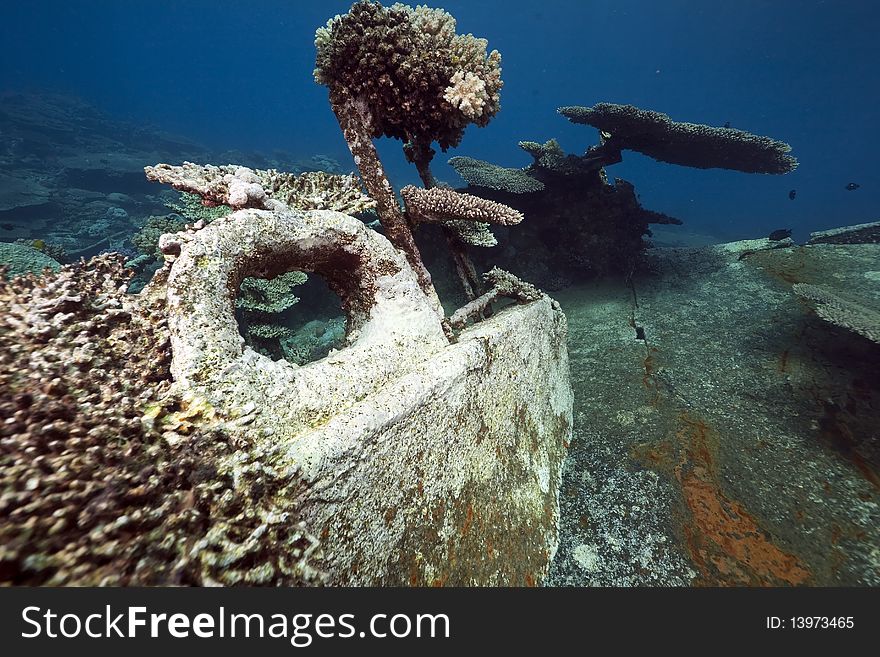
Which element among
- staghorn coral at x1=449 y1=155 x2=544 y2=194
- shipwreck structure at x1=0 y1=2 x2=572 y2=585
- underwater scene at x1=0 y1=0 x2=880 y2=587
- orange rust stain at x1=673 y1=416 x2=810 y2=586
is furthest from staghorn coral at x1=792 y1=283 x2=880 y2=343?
staghorn coral at x1=449 y1=155 x2=544 y2=194

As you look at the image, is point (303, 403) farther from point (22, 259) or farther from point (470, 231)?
point (22, 259)

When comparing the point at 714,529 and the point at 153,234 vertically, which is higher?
the point at 153,234

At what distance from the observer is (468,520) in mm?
2221

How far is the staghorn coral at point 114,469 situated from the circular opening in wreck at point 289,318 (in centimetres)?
171

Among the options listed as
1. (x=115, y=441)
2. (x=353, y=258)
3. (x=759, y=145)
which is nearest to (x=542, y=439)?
(x=353, y=258)

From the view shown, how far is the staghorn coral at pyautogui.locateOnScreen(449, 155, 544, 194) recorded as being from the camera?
7102 millimetres

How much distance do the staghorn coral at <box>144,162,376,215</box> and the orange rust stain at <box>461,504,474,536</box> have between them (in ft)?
7.70

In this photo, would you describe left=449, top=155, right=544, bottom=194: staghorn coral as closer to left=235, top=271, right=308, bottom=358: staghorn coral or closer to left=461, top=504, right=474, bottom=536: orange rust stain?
left=235, top=271, right=308, bottom=358: staghorn coral

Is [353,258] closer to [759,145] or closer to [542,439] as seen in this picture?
[542,439]

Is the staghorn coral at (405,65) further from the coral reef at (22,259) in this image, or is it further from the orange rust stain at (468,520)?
the coral reef at (22,259)

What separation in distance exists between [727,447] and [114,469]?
4.67 m

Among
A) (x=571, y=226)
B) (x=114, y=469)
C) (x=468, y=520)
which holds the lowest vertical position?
(x=468, y=520)

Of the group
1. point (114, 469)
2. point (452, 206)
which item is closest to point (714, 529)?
point (452, 206)

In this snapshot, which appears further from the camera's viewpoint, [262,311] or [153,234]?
[153,234]
